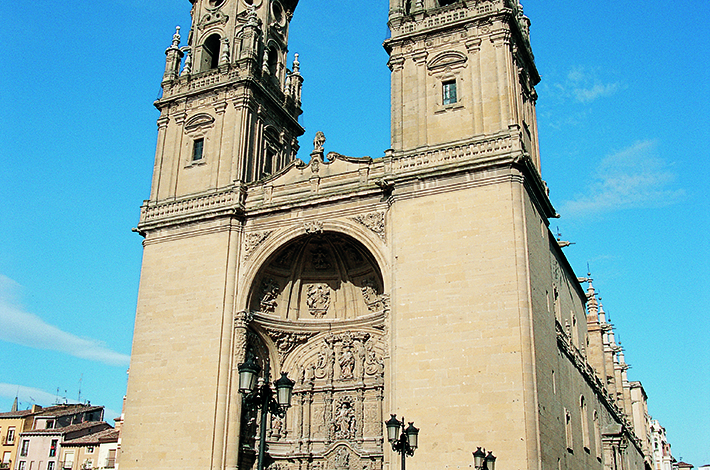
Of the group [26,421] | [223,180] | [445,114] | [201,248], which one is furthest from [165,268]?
[26,421]

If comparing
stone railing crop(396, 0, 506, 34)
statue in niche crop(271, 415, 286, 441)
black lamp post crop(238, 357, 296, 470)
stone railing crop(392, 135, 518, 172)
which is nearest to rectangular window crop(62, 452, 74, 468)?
statue in niche crop(271, 415, 286, 441)

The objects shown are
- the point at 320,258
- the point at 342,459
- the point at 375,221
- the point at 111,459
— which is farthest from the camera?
the point at 111,459

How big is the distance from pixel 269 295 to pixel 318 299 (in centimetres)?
174

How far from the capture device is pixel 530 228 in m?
20.3

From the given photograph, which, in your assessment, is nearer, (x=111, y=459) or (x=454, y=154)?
(x=454, y=154)

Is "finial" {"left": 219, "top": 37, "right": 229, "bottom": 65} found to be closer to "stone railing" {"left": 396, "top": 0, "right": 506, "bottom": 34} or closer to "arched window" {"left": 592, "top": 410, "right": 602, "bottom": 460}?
"stone railing" {"left": 396, "top": 0, "right": 506, "bottom": 34}

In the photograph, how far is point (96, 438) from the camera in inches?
1753

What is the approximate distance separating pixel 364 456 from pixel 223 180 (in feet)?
34.7

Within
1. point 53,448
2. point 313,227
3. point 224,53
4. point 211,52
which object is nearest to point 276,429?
point 313,227

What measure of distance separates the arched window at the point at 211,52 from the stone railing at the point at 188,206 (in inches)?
247

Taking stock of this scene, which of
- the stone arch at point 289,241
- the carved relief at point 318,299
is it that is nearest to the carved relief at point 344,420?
the carved relief at point 318,299

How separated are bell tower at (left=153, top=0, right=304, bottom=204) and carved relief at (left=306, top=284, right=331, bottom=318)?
460 centimetres

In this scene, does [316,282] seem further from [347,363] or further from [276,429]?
[276,429]

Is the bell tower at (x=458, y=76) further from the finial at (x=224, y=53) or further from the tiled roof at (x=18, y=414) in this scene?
the tiled roof at (x=18, y=414)
